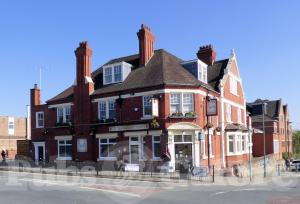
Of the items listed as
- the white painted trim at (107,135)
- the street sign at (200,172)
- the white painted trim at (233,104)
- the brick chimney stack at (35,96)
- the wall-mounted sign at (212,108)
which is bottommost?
the street sign at (200,172)

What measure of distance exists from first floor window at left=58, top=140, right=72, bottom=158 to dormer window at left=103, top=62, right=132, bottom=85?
23.2 feet

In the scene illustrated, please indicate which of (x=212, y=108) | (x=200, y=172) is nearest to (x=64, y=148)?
(x=200, y=172)

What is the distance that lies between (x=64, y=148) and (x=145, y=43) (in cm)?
1306

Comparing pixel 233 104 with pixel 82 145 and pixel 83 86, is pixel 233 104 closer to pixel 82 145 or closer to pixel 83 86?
pixel 83 86

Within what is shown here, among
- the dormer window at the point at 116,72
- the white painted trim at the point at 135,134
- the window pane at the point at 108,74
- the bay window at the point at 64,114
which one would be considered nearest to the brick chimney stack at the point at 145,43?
the dormer window at the point at 116,72

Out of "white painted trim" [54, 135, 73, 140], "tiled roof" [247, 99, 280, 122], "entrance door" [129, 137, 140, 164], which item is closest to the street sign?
"entrance door" [129, 137, 140, 164]

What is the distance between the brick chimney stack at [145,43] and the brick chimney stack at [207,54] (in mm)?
7703

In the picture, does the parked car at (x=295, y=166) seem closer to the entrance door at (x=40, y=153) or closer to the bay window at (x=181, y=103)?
the bay window at (x=181, y=103)

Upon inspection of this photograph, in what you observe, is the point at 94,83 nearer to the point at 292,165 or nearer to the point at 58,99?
the point at 58,99

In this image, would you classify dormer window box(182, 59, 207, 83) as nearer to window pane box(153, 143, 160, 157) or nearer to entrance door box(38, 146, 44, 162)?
window pane box(153, 143, 160, 157)

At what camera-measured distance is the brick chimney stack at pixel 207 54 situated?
141 feet

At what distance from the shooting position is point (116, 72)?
37219 mm

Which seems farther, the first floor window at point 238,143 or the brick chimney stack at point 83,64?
the first floor window at point 238,143

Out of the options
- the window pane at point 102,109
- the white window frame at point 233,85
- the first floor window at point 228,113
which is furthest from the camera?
the white window frame at point 233,85
